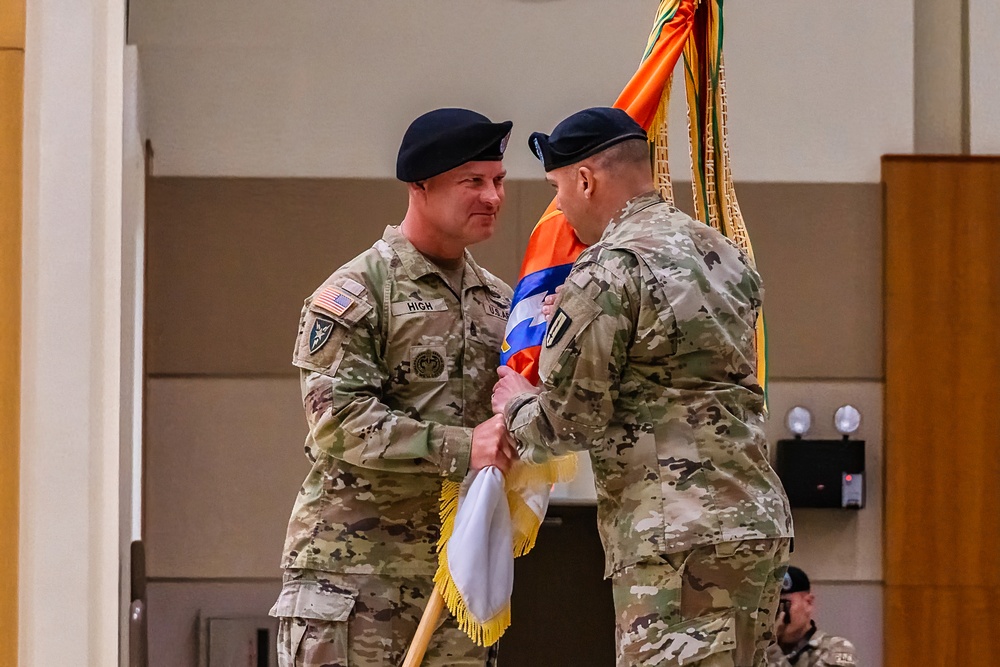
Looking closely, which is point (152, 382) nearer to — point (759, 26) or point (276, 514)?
point (276, 514)

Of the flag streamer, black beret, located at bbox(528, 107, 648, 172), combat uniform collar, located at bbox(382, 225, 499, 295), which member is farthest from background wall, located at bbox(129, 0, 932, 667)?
black beret, located at bbox(528, 107, 648, 172)

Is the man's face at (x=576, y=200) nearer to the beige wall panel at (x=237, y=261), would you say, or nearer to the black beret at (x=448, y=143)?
the black beret at (x=448, y=143)

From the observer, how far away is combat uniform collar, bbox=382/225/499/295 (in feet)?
8.20

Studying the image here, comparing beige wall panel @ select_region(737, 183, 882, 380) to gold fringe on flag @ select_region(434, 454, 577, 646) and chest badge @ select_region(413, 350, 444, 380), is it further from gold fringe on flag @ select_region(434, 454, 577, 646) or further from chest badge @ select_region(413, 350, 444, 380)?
chest badge @ select_region(413, 350, 444, 380)

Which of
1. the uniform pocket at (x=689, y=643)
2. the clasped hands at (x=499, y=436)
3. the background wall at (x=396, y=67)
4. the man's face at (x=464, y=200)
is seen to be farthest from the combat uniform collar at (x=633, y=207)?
the background wall at (x=396, y=67)

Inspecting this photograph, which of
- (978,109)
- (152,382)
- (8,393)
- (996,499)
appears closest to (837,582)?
(996,499)

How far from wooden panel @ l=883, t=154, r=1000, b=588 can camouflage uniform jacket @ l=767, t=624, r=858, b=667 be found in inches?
22.5

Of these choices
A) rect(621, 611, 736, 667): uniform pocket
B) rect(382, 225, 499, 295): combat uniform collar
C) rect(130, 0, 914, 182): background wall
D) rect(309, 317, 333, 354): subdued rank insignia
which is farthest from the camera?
rect(130, 0, 914, 182): background wall

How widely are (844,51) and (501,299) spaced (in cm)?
259

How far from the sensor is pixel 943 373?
457 centimetres

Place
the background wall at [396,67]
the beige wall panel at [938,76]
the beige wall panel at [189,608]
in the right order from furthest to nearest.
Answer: the beige wall panel at [938,76]
the background wall at [396,67]
the beige wall panel at [189,608]

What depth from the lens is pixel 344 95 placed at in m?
4.58

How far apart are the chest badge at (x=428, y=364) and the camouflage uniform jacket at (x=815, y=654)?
210 cm

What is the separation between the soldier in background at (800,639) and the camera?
406cm
